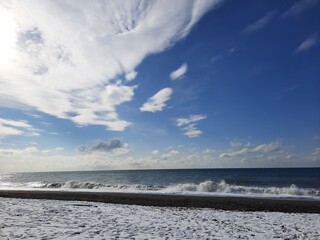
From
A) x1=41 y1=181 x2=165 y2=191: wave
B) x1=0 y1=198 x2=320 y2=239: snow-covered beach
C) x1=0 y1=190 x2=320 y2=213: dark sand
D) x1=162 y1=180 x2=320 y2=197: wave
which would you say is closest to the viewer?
x1=0 y1=198 x2=320 y2=239: snow-covered beach

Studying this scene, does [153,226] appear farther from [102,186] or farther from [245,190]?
[102,186]

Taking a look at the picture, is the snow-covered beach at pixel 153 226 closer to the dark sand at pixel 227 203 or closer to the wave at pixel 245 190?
the dark sand at pixel 227 203

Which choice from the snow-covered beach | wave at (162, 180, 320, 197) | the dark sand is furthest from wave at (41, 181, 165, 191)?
the snow-covered beach

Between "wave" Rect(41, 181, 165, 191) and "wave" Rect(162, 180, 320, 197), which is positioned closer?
"wave" Rect(162, 180, 320, 197)

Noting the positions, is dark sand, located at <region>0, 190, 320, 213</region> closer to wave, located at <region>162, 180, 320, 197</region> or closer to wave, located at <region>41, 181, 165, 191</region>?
wave, located at <region>162, 180, 320, 197</region>

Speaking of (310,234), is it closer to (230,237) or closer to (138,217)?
(230,237)

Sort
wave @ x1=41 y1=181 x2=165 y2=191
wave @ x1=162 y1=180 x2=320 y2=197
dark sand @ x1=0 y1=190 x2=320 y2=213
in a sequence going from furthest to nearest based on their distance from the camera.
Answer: wave @ x1=41 y1=181 x2=165 y2=191 → wave @ x1=162 y1=180 x2=320 y2=197 → dark sand @ x1=0 y1=190 x2=320 y2=213

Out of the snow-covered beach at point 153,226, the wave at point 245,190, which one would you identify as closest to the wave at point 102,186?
the wave at point 245,190

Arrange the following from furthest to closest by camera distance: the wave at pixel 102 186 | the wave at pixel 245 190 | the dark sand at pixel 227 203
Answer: the wave at pixel 102 186, the wave at pixel 245 190, the dark sand at pixel 227 203

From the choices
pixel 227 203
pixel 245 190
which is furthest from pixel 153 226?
pixel 245 190

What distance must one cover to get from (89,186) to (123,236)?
116 ft

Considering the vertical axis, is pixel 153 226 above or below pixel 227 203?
below

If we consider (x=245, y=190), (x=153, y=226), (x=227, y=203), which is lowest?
(x=153, y=226)

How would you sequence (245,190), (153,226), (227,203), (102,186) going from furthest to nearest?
(102,186)
(245,190)
(227,203)
(153,226)
